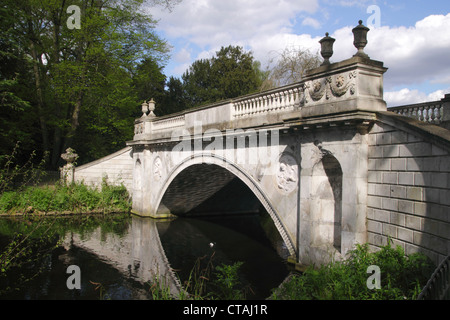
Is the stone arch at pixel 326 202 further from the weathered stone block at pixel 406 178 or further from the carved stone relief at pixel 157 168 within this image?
the carved stone relief at pixel 157 168

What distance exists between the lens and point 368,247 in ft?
20.7

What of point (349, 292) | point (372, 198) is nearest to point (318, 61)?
point (372, 198)

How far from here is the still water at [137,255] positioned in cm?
748

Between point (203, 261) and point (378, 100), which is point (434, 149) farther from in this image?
point (203, 261)

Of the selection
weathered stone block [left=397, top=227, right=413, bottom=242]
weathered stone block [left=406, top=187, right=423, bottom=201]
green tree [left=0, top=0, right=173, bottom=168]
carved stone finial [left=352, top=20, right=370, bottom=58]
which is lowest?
weathered stone block [left=397, top=227, right=413, bottom=242]

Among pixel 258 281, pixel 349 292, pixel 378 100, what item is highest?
pixel 378 100

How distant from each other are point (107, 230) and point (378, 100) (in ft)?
33.5

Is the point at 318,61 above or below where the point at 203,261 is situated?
above

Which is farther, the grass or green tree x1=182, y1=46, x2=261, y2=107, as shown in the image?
green tree x1=182, y1=46, x2=261, y2=107

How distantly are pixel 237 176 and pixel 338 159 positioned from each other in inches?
150

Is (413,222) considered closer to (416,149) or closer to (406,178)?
(406,178)

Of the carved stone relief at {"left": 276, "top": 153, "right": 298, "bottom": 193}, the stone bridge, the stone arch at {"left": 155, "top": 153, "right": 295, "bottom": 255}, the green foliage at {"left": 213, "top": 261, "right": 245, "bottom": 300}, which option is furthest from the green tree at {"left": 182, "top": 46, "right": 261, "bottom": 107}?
the green foliage at {"left": 213, "top": 261, "right": 245, "bottom": 300}

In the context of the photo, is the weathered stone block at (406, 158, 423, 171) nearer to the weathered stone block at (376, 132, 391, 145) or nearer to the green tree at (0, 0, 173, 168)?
the weathered stone block at (376, 132, 391, 145)

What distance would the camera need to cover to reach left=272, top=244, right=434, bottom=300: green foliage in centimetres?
494
